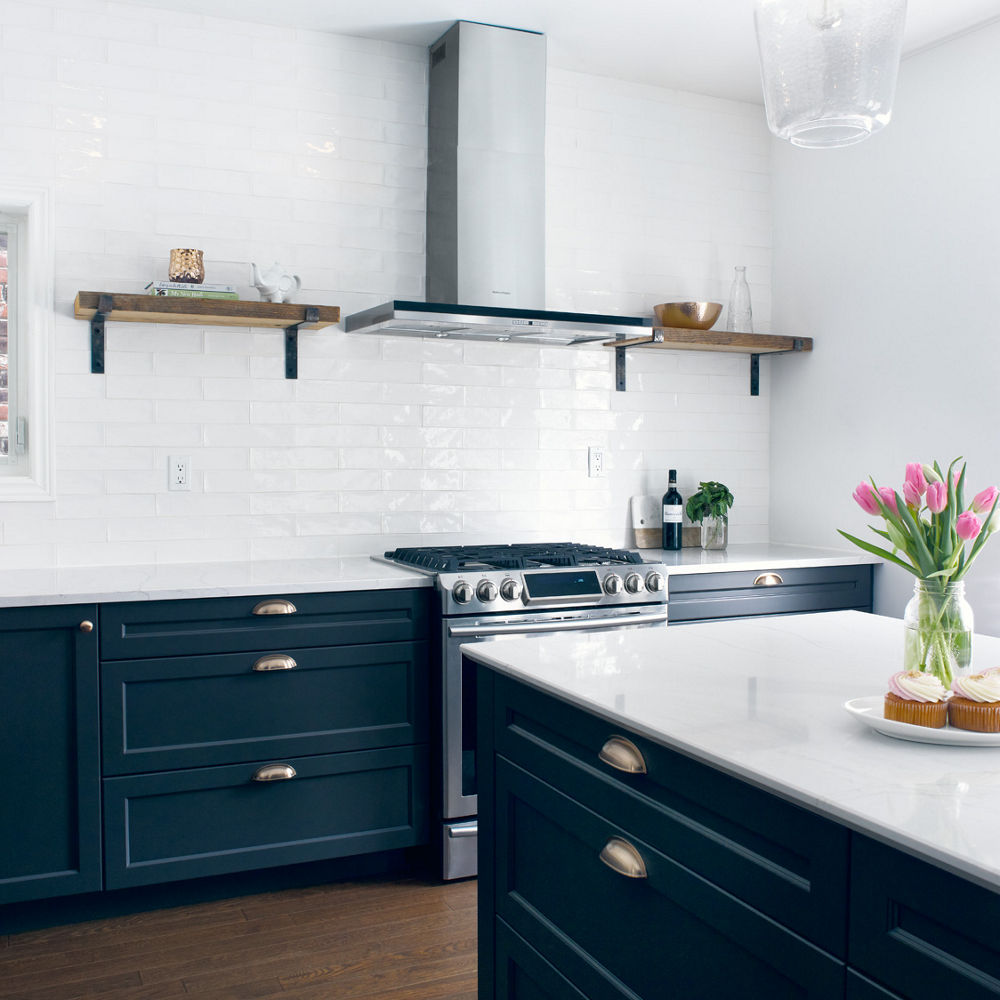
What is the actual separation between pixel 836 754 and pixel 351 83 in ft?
10.6

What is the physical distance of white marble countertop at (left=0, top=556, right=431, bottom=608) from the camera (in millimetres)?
2857

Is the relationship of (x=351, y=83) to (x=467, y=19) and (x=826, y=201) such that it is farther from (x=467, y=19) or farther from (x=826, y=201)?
(x=826, y=201)

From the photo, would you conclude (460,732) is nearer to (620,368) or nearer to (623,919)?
(623,919)

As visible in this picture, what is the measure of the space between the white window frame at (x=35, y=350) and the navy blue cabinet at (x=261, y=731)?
30.2 inches

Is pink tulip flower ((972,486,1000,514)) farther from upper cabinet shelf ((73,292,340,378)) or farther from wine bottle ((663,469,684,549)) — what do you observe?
wine bottle ((663,469,684,549))

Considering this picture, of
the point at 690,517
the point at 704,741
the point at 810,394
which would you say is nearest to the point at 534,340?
the point at 690,517

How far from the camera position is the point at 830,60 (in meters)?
1.35

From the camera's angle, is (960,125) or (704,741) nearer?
(704,741)

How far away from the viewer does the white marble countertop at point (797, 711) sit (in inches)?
43.9

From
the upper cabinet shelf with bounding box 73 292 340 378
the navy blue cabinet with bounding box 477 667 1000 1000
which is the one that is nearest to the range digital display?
the upper cabinet shelf with bounding box 73 292 340 378

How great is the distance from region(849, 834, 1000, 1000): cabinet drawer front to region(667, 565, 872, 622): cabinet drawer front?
2.50 meters

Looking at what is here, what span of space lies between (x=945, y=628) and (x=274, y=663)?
2.09 metres

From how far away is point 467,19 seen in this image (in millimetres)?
3652

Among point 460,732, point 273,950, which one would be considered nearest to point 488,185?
point 460,732
